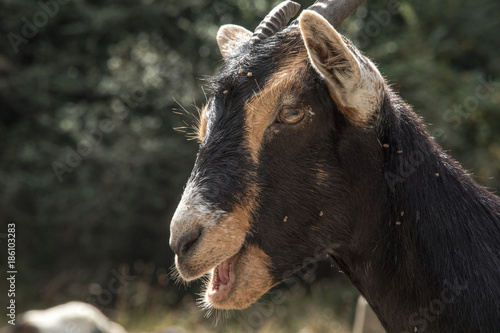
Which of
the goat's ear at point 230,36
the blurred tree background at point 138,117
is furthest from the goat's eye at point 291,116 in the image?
the blurred tree background at point 138,117

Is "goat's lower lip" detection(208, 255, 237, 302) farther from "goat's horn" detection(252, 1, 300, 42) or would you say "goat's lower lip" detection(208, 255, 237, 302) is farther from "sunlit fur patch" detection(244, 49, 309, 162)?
"goat's horn" detection(252, 1, 300, 42)

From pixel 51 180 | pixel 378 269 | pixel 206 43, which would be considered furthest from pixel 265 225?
pixel 51 180

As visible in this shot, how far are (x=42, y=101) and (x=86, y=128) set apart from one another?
1.09 m

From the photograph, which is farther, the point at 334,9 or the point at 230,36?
the point at 230,36

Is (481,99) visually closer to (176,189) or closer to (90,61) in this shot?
(176,189)

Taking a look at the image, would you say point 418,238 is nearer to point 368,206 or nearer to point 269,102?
point 368,206

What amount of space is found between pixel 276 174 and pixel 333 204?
0.29 m

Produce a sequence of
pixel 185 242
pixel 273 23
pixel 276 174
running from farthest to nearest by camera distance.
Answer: pixel 273 23 → pixel 276 174 → pixel 185 242

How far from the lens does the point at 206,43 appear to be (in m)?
8.72

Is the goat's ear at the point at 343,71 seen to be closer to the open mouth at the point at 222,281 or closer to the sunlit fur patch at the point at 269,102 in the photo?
the sunlit fur patch at the point at 269,102

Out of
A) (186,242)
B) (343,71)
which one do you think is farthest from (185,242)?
(343,71)

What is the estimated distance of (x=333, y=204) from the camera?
102 inches

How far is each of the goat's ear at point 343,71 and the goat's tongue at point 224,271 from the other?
845 millimetres

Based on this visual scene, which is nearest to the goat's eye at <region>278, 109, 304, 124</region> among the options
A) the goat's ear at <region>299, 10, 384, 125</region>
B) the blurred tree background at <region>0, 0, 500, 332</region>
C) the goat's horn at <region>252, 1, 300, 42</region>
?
the goat's ear at <region>299, 10, 384, 125</region>
